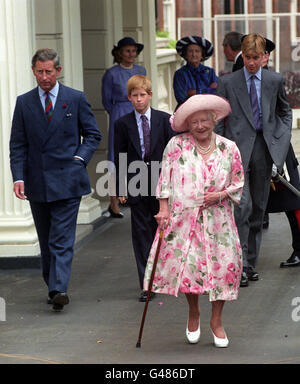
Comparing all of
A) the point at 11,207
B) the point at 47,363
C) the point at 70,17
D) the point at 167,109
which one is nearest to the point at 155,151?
the point at 11,207

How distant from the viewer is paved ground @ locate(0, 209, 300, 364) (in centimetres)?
720

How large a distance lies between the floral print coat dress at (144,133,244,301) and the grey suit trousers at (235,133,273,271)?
6.34 feet

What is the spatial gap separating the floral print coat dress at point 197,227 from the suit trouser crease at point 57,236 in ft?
4.44

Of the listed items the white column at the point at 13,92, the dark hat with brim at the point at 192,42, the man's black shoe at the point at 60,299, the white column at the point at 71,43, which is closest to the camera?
the man's black shoe at the point at 60,299

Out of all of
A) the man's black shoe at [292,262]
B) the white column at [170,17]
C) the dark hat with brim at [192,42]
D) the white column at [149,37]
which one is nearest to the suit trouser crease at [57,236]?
the man's black shoe at [292,262]

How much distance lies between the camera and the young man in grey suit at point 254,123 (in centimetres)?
927

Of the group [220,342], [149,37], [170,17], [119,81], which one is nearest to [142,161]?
[220,342]

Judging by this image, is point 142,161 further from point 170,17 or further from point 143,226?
point 170,17

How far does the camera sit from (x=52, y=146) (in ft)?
28.4

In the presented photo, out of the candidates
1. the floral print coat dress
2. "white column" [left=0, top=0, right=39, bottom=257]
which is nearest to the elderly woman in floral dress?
the floral print coat dress

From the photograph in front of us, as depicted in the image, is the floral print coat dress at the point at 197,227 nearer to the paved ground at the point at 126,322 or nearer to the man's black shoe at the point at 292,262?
the paved ground at the point at 126,322

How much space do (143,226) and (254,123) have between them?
4.01ft

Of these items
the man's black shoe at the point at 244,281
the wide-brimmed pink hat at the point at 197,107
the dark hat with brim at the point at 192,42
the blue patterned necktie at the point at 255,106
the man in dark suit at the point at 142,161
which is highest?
the dark hat with brim at the point at 192,42
